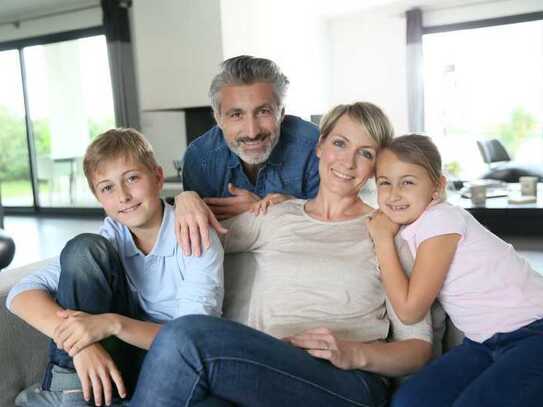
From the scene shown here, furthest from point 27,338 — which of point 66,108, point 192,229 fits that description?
point 66,108

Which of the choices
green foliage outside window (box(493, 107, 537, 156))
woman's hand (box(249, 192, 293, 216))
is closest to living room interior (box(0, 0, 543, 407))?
green foliage outside window (box(493, 107, 537, 156))

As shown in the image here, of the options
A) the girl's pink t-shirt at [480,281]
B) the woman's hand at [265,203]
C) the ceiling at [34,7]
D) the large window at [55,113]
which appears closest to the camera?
the girl's pink t-shirt at [480,281]

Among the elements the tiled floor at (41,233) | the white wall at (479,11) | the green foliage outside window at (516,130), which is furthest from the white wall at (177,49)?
the green foliage outside window at (516,130)

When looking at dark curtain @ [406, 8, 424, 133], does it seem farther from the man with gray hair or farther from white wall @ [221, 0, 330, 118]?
the man with gray hair

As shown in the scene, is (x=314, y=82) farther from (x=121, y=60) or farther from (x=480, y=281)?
(x=480, y=281)

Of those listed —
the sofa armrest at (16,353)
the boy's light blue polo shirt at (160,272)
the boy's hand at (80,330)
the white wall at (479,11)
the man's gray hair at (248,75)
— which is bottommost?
the sofa armrest at (16,353)

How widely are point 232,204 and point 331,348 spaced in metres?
0.69

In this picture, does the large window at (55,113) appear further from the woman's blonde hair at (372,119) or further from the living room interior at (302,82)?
the woman's blonde hair at (372,119)

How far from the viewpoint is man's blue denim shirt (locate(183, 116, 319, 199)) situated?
1898 millimetres

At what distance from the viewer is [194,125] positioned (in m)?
5.43

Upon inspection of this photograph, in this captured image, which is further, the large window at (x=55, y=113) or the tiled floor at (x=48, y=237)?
the large window at (x=55, y=113)

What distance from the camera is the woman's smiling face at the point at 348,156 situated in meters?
1.45

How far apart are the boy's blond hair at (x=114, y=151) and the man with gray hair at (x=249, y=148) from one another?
0.21 m

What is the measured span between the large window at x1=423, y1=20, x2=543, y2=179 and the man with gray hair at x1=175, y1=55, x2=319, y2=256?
15.7 ft
